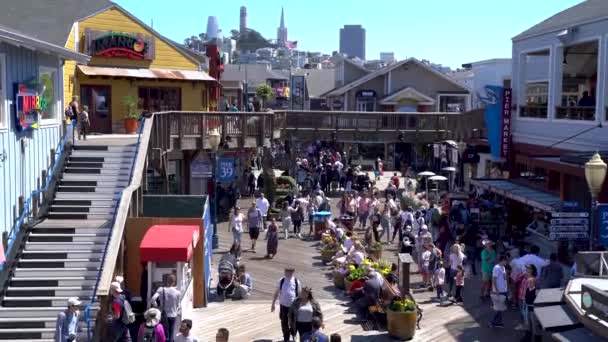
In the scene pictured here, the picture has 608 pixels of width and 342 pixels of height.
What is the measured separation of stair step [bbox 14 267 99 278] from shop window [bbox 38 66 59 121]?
4446mm

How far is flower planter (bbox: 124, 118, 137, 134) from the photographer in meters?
26.4

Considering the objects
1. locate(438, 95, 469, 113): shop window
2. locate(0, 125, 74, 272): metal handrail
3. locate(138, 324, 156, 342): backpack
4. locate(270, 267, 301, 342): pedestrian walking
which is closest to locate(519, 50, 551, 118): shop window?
locate(270, 267, 301, 342): pedestrian walking

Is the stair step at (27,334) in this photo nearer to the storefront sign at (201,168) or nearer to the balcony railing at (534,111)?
the storefront sign at (201,168)

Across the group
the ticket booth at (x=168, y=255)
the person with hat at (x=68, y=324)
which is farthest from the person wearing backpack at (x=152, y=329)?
the ticket booth at (x=168, y=255)

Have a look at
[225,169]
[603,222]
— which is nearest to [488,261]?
[603,222]

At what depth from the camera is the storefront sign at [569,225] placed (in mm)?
16141

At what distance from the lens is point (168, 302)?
13883 mm

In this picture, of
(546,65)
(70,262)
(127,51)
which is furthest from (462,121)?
(70,262)

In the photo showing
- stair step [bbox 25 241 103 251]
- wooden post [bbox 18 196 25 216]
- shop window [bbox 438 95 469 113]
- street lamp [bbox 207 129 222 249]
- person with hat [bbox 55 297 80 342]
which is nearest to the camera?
person with hat [bbox 55 297 80 342]

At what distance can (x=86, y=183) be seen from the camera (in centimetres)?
1867

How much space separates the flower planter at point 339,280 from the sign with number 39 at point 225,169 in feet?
28.5

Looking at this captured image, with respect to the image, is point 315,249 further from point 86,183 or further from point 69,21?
point 69,21

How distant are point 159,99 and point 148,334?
19296 millimetres

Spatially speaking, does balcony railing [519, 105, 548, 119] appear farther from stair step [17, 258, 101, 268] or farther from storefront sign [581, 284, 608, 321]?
storefront sign [581, 284, 608, 321]
